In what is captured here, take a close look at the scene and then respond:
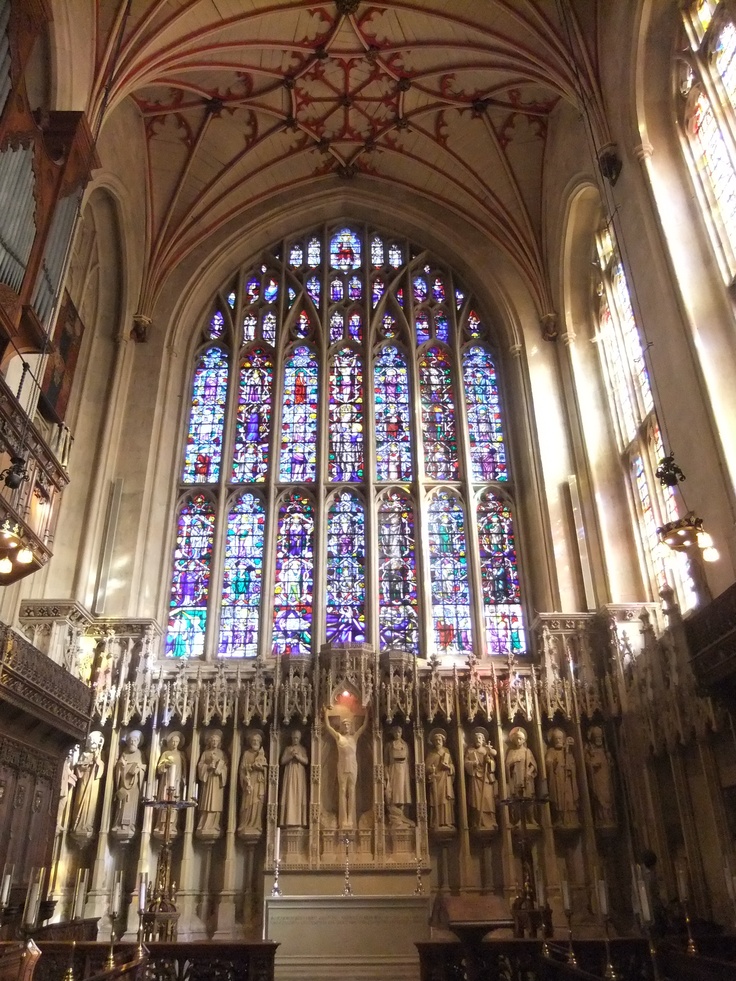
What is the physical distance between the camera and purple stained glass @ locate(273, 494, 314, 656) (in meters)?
16.6

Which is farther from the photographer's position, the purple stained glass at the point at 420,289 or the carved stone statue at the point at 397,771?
the purple stained glass at the point at 420,289

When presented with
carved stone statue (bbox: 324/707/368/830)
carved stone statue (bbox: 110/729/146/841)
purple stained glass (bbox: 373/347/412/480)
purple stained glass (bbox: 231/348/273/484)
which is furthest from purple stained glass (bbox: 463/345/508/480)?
carved stone statue (bbox: 110/729/146/841)

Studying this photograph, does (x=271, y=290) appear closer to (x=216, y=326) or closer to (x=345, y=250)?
(x=216, y=326)

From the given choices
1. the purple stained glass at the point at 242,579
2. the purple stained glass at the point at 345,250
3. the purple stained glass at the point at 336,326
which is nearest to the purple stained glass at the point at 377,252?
the purple stained glass at the point at 345,250

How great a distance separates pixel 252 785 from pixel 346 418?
8.51m

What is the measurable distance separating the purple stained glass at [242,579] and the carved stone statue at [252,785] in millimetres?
2217

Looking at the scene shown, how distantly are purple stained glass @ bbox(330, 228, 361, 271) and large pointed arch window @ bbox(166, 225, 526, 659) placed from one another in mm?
46

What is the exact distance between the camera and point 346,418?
1923cm

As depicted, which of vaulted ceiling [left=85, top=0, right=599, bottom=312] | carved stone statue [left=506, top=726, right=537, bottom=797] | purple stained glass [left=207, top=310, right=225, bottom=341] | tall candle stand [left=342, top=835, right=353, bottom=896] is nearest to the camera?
tall candle stand [left=342, top=835, right=353, bottom=896]

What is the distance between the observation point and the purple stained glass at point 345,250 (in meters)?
21.4

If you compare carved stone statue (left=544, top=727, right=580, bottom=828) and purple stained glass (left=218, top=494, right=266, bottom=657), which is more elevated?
purple stained glass (left=218, top=494, right=266, bottom=657)

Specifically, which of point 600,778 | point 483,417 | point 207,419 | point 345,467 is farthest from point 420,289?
point 600,778

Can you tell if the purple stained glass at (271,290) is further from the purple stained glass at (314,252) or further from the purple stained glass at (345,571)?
the purple stained glass at (345,571)

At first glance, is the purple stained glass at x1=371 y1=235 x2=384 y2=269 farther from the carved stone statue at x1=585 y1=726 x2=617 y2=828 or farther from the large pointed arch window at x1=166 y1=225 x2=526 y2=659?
the carved stone statue at x1=585 y1=726 x2=617 y2=828
